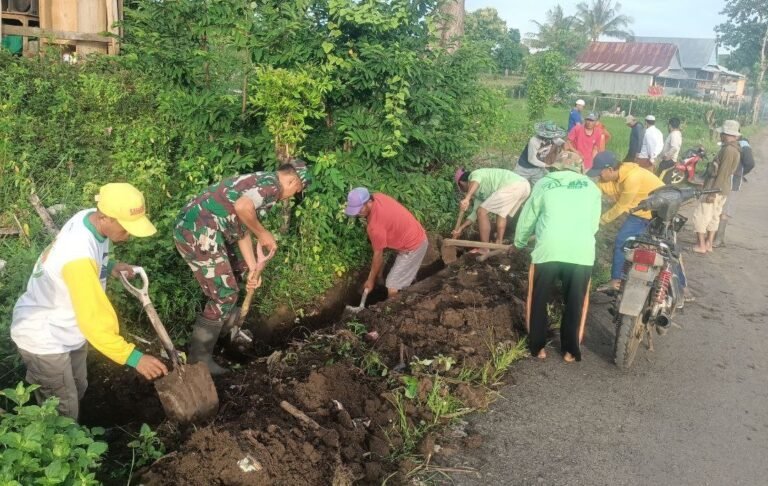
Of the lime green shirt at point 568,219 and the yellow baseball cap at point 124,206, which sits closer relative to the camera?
the yellow baseball cap at point 124,206

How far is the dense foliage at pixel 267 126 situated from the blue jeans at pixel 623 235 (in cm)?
208

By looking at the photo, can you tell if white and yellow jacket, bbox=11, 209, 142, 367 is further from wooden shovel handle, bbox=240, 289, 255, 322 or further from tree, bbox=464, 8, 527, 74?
tree, bbox=464, 8, 527, 74

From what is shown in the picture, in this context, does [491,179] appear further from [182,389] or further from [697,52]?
[697,52]

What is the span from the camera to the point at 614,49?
54.9 m

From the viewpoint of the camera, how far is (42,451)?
238 cm

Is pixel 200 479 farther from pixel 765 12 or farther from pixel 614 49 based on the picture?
pixel 765 12

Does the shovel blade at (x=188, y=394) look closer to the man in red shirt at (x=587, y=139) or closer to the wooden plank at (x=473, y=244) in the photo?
the wooden plank at (x=473, y=244)

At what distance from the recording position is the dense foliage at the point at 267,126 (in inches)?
219

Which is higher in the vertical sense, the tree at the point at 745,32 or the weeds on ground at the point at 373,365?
the tree at the point at 745,32

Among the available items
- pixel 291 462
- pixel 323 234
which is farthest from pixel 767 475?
pixel 323 234

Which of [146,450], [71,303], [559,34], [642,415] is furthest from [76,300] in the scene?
→ [559,34]

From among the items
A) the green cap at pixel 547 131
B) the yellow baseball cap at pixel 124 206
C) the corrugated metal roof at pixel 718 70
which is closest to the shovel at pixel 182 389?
the yellow baseball cap at pixel 124 206

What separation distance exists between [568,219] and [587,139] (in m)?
7.16

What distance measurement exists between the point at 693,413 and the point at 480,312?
70.6 inches
